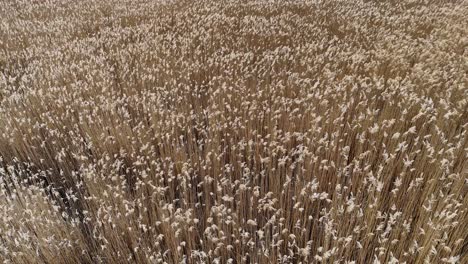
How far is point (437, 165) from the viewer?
6.22 ft

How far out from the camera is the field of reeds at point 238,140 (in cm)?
167

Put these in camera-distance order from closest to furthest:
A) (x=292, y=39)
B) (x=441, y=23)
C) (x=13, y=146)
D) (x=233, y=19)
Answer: (x=13, y=146) < (x=292, y=39) < (x=441, y=23) < (x=233, y=19)

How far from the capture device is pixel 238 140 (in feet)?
8.80

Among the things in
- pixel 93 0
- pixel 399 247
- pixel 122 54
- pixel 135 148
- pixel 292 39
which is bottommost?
pixel 399 247

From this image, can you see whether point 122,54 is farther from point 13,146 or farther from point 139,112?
point 13,146

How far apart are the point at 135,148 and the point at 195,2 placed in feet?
20.9

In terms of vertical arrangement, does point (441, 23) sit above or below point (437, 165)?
above

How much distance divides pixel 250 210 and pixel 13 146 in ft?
7.08

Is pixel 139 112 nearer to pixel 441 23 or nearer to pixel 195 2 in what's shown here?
pixel 441 23

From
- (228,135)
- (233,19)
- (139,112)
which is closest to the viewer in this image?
(228,135)

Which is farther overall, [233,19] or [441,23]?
[233,19]

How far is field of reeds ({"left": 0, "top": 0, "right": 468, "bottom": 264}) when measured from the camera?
5.49 feet

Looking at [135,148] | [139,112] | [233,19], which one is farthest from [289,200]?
[233,19]

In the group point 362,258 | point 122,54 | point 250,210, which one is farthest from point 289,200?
point 122,54
